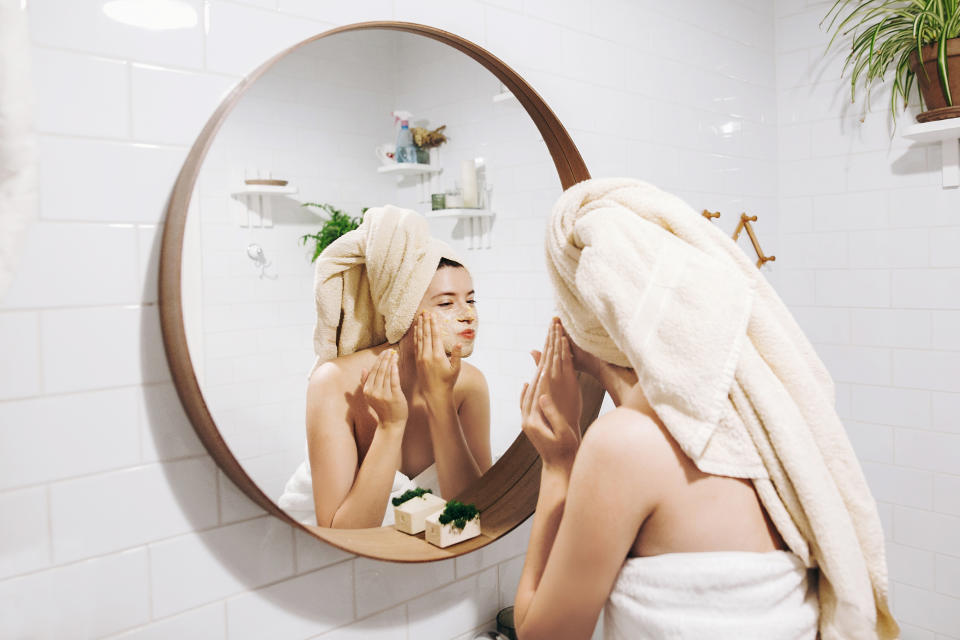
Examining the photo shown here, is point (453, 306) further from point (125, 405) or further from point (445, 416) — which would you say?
point (125, 405)

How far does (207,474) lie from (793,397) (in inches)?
29.7

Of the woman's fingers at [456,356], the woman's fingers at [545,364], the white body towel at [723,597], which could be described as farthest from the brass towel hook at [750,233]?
the white body towel at [723,597]

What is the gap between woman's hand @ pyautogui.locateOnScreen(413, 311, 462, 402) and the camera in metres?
1.10

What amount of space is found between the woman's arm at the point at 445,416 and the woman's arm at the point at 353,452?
6 cm

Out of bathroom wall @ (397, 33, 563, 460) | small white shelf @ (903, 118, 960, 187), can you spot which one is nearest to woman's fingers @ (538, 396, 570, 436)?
bathroom wall @ (397, 33, 563, 460)

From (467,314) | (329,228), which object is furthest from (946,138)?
Result: (329,228)

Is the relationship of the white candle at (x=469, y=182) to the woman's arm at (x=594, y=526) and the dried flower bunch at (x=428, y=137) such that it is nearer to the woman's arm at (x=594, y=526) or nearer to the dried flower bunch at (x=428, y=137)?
the dried flower bunch at (x=428, y=137)

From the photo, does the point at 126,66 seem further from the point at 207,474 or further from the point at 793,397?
the point at 793,397

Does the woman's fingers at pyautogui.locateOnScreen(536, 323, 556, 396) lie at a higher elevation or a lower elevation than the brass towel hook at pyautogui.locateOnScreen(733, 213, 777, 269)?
lower

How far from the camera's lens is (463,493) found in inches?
46.8

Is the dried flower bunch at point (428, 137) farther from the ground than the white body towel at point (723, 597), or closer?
farther from the ground

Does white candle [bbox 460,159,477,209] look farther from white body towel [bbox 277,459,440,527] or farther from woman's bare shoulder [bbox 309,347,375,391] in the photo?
white body towel [bbox 277,459,440,527]

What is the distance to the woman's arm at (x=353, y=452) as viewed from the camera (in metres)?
1.00

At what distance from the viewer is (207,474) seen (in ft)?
3.05
